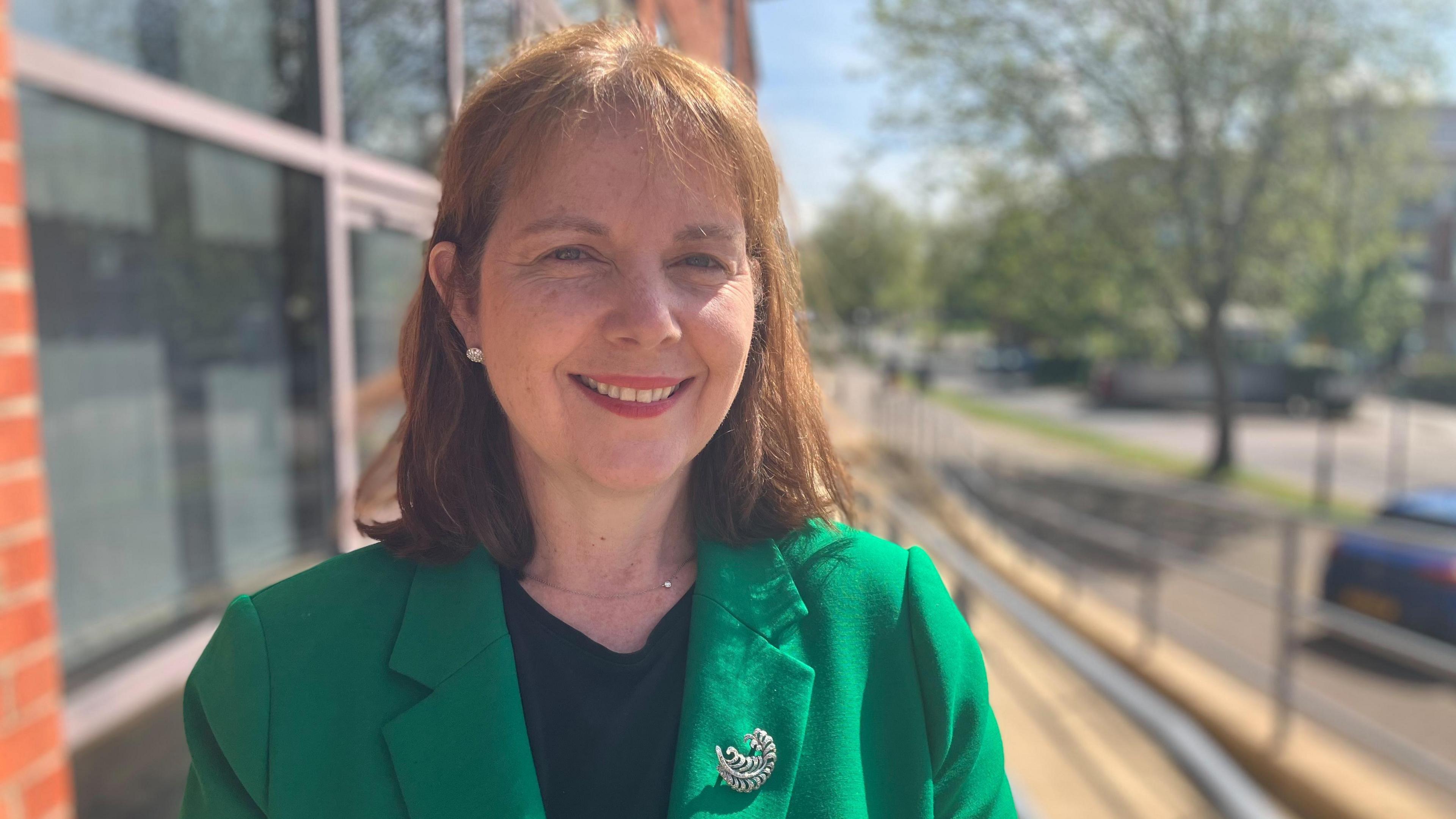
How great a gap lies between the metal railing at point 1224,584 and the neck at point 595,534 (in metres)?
2.73

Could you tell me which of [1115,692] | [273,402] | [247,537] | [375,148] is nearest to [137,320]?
[273,402]

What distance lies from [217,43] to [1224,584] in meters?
5.36

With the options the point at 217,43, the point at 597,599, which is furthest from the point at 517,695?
the point at 217,43

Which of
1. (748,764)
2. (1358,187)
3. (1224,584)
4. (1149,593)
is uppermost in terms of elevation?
(1358,187)

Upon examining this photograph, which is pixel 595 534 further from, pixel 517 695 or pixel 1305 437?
pixel 1305 437

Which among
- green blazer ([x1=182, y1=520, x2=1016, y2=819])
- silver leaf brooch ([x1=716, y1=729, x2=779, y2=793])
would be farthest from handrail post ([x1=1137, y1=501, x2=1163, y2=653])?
silver leaf brooch ([x1=716, y1=729, x2=779, y2=793])

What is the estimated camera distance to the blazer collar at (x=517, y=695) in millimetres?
1103

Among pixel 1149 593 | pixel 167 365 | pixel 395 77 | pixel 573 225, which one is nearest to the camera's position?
pixel 573 225

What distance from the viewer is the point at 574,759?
3.82 ft

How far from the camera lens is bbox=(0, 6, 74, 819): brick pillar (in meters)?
1.50

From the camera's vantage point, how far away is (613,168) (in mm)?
1132

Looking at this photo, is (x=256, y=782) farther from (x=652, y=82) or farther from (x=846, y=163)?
(x=846, y=163)

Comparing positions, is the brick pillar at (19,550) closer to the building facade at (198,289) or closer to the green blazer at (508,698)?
the building facade at (198,289)

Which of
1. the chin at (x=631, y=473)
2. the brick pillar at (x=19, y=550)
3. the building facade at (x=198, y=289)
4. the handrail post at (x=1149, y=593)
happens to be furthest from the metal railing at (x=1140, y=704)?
the handrail post at (x=1149, y=593)
